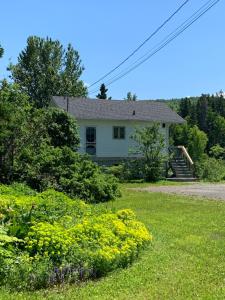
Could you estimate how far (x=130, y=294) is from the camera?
5914mm

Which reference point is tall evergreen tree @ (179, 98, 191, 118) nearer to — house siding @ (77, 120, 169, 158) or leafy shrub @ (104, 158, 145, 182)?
house siding @ (77, 120, 169, 158)

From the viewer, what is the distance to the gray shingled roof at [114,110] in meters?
34.0

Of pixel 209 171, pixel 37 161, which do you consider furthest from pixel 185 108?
pixel 37 161

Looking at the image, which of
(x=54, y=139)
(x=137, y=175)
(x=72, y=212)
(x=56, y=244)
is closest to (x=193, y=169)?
(x=137, y=175)

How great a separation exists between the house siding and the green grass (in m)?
21.3

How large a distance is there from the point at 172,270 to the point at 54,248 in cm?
169

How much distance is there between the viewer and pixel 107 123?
3428 centimetres

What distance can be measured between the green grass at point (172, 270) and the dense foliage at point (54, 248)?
A: 0.63 ft

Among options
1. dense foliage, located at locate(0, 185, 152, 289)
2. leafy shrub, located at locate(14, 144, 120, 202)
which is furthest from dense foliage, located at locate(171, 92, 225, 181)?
dense foliage, located at locate(0, 185, 152, 289)

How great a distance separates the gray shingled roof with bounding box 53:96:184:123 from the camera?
34.0 m

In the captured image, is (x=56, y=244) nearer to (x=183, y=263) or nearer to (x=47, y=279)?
(x=47, y=279)

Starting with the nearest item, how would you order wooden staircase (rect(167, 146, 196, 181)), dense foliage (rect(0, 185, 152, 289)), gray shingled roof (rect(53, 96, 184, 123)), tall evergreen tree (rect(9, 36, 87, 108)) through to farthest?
dense foliage (rect(0, 185, 152, 289)) → wooden staircase (rect(167, 146, 196, 181)) → gray shingled roof (rect(53, 96, 184, 123)) → tall evergreen tree (rect(9, 36, 87, 108))

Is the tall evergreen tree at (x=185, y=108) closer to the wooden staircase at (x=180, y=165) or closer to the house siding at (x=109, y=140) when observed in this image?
the wooden staircase at (x=180, y=165)

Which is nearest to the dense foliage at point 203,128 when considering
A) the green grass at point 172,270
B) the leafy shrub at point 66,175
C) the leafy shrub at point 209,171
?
the leafy shrub at point 209,171
